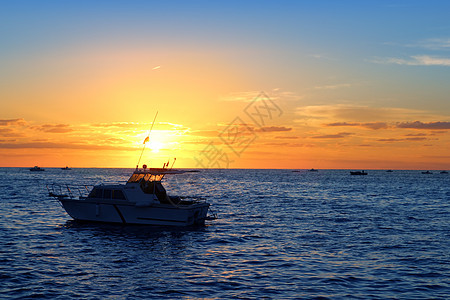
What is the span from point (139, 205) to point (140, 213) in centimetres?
97

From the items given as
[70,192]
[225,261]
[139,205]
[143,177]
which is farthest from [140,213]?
[225,261]

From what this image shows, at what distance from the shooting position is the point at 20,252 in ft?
74.5

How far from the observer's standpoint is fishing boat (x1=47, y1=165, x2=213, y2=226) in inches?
1205

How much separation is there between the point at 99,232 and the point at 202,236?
25.4ft

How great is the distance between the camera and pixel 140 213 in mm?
30938

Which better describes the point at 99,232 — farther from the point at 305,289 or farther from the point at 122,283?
the point at 305,289

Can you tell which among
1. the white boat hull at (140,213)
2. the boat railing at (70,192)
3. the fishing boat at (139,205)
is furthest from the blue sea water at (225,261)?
the boat railing at (70,192)

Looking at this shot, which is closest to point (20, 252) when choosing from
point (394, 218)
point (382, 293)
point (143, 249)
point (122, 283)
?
point (143, 249)

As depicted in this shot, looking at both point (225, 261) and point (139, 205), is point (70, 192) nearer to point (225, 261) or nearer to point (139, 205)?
point (139, 205)

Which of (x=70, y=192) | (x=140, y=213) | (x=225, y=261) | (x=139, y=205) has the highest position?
(x=70, y=192)

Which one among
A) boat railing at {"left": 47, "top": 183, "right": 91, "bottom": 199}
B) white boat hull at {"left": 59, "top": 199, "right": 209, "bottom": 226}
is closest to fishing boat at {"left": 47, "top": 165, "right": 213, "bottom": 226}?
white boat hull at {"left": 59, "top": 199, "right": 209, "bottom": 226}

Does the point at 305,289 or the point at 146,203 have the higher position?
the point at 146,203

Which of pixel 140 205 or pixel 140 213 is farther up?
pixel 140 205

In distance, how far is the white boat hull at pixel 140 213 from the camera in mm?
30562
